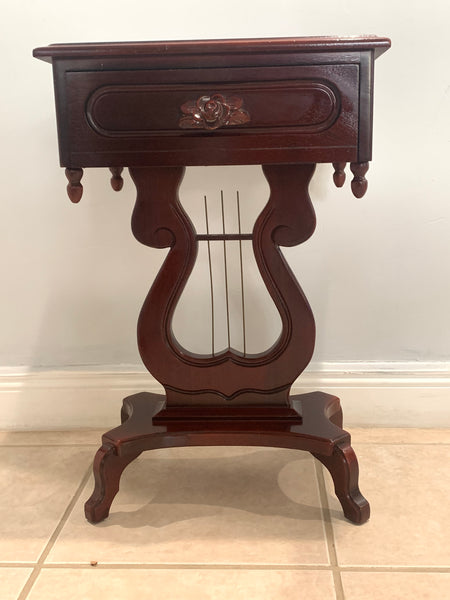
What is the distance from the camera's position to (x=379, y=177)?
1.65 meters

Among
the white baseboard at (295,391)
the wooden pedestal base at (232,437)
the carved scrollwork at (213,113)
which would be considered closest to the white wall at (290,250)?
the white baseboard at (295,391)

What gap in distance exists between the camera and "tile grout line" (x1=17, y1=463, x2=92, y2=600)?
119 cm

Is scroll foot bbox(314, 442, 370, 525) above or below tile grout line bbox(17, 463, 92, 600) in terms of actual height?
above

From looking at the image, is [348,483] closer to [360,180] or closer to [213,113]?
[360,180]

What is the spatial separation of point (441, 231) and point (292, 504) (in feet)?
2.38

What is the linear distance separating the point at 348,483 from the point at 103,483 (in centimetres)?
47

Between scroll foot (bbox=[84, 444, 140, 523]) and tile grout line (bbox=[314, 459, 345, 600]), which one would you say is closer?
tile grout line (bbox=[314, 459, 345, 600])

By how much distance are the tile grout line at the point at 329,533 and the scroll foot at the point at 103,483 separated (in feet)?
1.36

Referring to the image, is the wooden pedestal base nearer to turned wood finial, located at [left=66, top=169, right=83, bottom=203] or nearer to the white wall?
the white wall

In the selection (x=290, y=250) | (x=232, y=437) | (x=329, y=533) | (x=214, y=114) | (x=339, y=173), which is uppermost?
(x=214, y=114)

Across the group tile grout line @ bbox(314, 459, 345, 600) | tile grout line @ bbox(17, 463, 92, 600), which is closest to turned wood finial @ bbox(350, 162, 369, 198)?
tile grout line @ bbox(314, 459, 345, 600)

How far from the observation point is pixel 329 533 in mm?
1325

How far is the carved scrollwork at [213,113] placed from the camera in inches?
47.0

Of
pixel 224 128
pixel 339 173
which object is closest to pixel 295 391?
pixel 339 173
